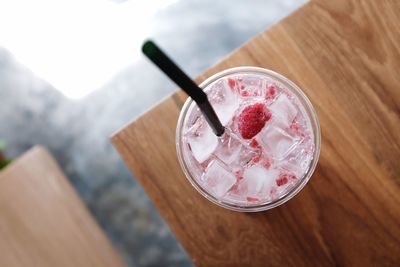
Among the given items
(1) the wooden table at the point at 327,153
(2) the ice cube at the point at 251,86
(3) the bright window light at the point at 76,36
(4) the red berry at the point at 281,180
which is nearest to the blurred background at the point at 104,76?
(3) the bright window light at the point at 76,36

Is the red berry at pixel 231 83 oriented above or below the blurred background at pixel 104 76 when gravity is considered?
below

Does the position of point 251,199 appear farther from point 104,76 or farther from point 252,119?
point 104,76

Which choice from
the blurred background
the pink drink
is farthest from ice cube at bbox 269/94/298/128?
the blurred background

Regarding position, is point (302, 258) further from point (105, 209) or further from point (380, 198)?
point (105, 209)

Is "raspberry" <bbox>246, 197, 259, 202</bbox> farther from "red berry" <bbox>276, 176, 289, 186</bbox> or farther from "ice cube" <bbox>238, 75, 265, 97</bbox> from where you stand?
"ice cube" <bbox>238, 75, 265, 97</bbox>

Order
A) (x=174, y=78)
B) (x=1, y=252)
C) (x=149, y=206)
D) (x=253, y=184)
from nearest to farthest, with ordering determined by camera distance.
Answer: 1. (x=174, y=78)
2. (x=253, y=184)
3. (x=1, y=252)
4. (x=149, y=206)

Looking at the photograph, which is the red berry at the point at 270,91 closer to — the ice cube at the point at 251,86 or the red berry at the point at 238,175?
the ice cube at the point at 251,86

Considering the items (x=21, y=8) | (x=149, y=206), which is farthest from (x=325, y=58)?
(x=21, y=8)
